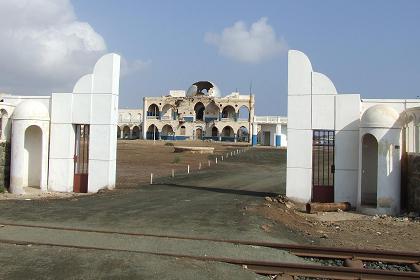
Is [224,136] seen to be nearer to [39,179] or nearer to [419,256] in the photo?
[39,179]

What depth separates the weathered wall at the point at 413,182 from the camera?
592 inches

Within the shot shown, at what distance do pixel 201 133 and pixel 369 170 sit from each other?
7484 cm

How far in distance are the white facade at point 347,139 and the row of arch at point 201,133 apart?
7145 centimetres

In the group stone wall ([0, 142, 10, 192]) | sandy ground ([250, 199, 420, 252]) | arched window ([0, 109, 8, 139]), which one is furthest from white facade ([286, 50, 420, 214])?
arched window ([0, 109, 8, 139])

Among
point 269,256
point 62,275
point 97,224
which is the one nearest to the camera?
point 62,275

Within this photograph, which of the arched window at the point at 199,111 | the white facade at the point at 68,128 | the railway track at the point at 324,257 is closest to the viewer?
the railway track at the point at 324,257

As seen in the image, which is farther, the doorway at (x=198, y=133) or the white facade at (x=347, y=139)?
the doorway at (x=198, y=133)

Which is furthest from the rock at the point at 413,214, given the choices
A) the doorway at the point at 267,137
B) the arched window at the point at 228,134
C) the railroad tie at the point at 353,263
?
the arched window at the point at 228,134

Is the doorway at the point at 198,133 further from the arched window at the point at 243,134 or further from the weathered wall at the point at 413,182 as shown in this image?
the weathered wall at the point at 413,182

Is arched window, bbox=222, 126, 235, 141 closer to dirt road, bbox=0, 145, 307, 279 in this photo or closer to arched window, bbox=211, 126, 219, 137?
arched window, bbox=211, 126, 219, 137

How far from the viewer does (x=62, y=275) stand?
24.5 ft

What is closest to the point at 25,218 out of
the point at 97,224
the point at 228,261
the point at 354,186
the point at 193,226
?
the point at 97,224

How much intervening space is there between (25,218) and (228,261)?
6836mm

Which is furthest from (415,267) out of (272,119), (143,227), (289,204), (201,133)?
(201,133)
